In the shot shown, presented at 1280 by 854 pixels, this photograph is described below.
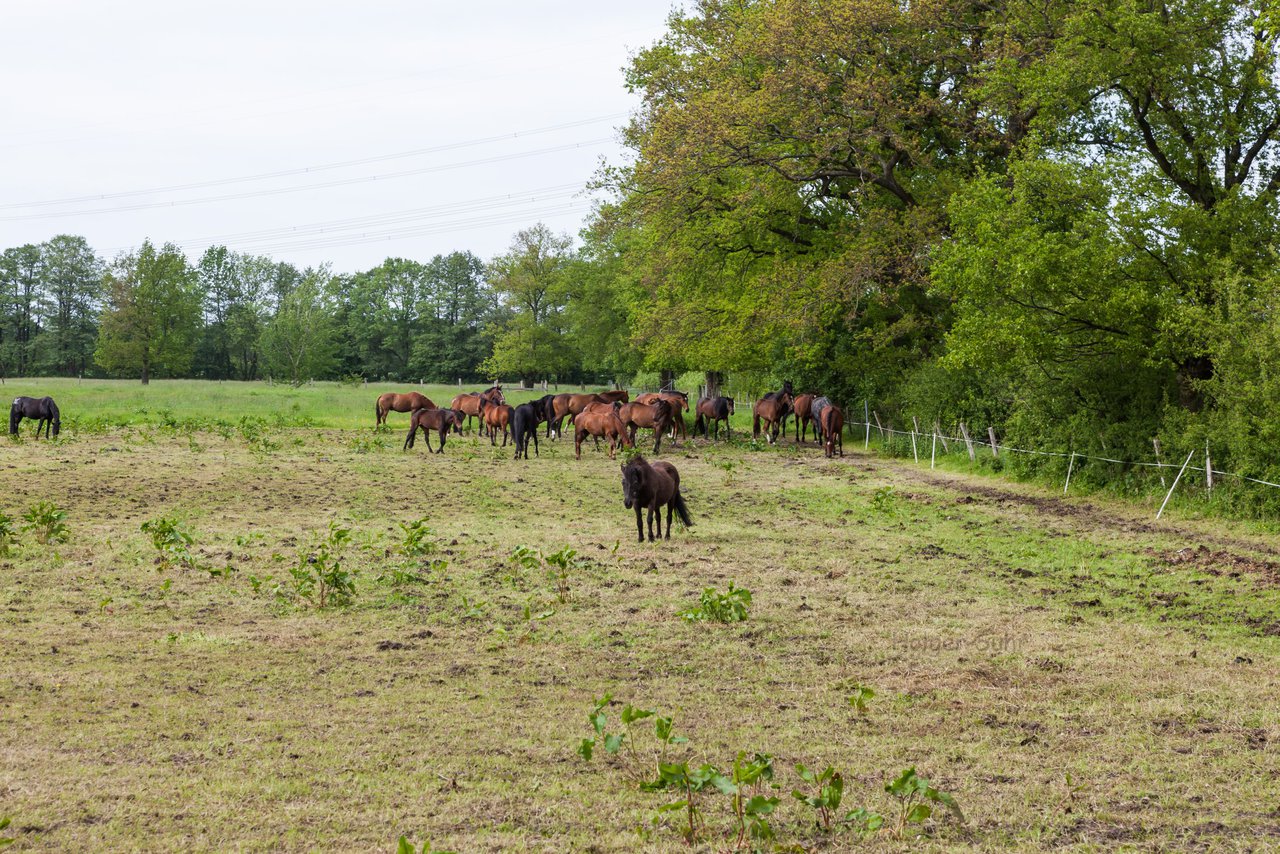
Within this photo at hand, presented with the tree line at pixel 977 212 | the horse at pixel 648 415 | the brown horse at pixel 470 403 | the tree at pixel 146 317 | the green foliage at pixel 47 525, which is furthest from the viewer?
the tree at pixel 146 317

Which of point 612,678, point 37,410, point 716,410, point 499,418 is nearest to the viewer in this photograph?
point 612,678

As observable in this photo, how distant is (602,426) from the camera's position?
26.6 metres

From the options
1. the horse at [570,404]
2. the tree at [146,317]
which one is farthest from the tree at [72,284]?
the horse at [570,404]

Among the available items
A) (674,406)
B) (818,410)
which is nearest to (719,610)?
(674,406)

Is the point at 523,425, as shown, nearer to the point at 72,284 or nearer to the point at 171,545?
the point at 171,545

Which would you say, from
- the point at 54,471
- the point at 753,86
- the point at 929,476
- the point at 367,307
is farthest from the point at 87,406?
the point at 367,307

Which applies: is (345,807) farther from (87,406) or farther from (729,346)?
(87,406)

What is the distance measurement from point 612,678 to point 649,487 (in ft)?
20.0

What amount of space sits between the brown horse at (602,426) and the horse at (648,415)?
1.10m

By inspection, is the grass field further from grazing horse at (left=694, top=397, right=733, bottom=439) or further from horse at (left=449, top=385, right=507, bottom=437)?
horse at (left=449, top=385, right=507, bottom=437)

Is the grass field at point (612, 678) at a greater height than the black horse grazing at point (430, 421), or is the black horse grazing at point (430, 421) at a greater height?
the black horse grazing at point (430, 421)

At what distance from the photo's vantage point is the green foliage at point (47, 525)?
1227cm

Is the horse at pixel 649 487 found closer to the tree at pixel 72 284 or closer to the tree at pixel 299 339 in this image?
the tree at pixel 299 339

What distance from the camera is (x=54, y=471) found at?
19891mm
